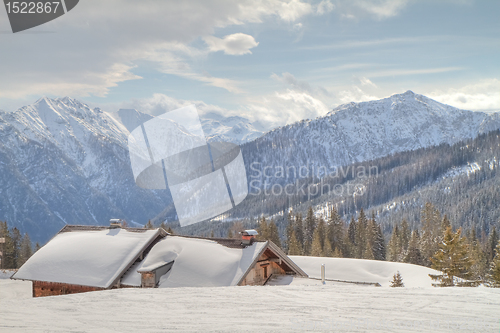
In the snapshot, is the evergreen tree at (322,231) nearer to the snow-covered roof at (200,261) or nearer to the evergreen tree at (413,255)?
the evergreen tree at (413,255)

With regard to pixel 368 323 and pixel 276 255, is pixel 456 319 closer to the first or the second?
pixel 368 323

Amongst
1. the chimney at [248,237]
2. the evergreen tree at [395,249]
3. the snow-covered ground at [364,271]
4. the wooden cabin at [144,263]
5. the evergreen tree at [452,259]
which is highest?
the chimney at [248,237]

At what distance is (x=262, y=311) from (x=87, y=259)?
12627 millimetres

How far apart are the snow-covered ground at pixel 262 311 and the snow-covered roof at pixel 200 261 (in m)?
7.16

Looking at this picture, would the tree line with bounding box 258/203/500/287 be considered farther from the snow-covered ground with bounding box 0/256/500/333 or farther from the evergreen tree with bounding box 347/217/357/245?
the snow-covered ground with bounding box 0/256/500/333

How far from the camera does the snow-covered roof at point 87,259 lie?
1538 cm

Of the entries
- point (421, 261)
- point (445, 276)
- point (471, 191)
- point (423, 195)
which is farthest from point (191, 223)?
point (445, 276)

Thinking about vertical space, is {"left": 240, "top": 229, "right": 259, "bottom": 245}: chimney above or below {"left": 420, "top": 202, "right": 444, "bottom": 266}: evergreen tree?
above

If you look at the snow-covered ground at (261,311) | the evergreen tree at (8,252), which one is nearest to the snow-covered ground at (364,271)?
the snow-covered ground at (261,311)

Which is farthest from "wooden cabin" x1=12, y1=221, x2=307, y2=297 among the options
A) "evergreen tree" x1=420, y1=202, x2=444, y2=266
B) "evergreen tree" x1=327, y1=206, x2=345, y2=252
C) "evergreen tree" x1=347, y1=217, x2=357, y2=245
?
"evergreen tree" x1=347, y1=217, x2=357, y2=245

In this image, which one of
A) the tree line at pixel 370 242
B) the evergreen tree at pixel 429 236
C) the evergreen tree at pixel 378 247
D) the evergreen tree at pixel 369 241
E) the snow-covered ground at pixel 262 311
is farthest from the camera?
the evergreen tree at pixel 378 247

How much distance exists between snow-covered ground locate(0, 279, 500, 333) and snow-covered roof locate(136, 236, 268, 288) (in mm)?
7155

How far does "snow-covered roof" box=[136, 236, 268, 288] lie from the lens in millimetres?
14633

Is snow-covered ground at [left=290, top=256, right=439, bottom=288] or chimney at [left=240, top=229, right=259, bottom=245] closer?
chimney at [left=240, top=229, right=259, bottom=245]
